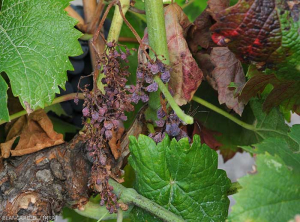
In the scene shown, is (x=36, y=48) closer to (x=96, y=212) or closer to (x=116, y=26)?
(x=116, y=26)

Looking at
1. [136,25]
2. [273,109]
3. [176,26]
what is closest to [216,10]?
[176,26]

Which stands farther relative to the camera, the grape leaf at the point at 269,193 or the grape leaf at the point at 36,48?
the grape leaf at the point at 36,48

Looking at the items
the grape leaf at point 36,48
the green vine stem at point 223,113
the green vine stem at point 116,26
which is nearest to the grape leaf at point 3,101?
the grape leaf at point 36,48

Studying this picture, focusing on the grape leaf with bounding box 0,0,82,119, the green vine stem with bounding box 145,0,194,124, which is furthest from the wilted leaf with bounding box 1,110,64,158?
the green vine stem with bounding box 145,0,194,124

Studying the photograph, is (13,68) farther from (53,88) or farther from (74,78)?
(74,78)

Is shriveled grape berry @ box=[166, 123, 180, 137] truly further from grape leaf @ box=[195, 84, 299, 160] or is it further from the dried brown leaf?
grape leaf @ box=[195, 84, 299, 160]

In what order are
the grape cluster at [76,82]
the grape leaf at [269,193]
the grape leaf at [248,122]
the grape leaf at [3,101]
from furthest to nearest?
the grape cluster at [76,82] → the grape leaf at [248,122] → the grape leaf at [3,101] → the grape leaf at [269,193]

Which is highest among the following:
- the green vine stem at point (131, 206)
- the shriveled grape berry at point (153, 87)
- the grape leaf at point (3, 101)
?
the shriveled grape berry at point (153, 87)

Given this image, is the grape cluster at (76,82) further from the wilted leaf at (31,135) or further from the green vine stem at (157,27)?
the green vine stem at (157,27)
